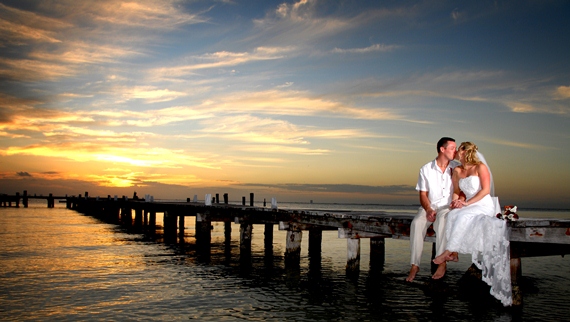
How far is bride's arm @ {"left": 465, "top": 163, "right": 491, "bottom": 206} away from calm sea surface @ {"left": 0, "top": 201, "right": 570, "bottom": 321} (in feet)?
10.2

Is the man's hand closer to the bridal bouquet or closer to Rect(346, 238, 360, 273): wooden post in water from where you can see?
the bridal bouquet

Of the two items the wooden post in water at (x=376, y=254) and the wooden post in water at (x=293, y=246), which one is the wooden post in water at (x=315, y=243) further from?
the wooden post in water at (x=376, y=254)

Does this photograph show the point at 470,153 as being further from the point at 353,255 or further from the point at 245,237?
the point at 245,237

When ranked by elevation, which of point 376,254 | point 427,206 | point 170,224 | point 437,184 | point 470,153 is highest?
point 470,153

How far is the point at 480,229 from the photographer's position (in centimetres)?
883

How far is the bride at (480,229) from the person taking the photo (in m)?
8.80

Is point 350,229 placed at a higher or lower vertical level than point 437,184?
lower

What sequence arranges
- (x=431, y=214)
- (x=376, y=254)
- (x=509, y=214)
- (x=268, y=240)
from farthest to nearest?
(x=268, y=240) → (x=376, y=254) → (x=431, y=214) → (x=509, y=214)

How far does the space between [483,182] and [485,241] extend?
1.08 meters

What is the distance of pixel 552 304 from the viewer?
1254 cm

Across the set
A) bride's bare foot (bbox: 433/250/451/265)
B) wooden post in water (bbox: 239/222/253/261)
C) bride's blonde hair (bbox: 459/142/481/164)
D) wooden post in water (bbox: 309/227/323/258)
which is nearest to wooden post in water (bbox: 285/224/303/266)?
wooden post in water (bbox: 309/227/323/258)

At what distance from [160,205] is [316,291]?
2325 cm

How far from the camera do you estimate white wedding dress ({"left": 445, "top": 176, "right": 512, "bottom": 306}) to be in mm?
8789

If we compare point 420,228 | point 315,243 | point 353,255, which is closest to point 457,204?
point 420,228
